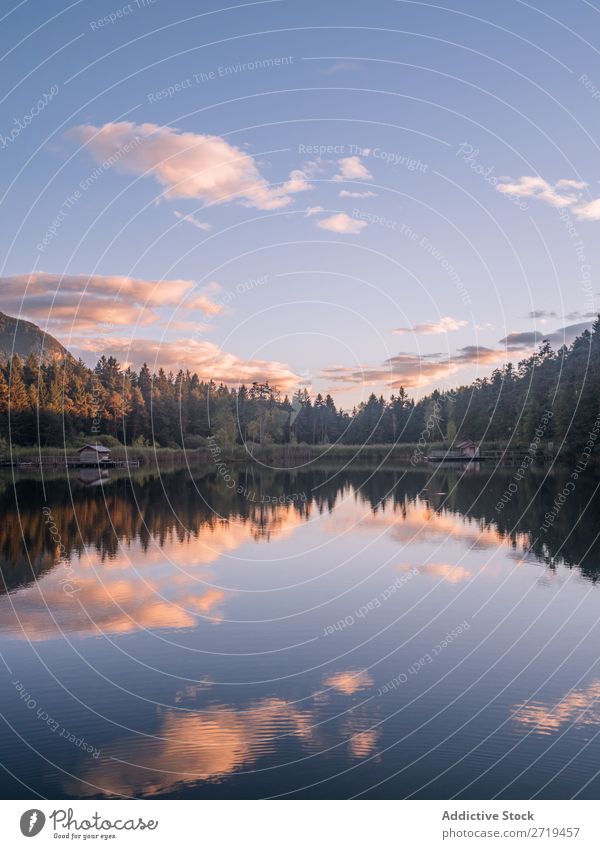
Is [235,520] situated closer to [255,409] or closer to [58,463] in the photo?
[58,463]

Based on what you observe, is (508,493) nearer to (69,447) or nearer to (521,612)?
(521,612)

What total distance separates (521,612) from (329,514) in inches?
1173

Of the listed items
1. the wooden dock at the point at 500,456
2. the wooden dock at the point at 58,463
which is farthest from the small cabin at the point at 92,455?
the wooden dock at the point at 500,456

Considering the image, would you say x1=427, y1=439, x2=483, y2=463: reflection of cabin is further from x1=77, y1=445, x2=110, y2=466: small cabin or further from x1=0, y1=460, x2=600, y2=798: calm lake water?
x1=0, y1=460, x2=600, y2=798: calm lake water

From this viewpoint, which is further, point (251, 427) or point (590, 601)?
point (251, 427)

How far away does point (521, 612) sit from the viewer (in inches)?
957

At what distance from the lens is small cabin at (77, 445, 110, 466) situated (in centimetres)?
11894

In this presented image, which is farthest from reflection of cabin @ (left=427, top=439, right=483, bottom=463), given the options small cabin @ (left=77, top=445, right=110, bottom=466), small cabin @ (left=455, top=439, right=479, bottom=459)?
small cabin @ (left=77, top=445, right=110, bottom=466)

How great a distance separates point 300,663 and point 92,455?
105740mm

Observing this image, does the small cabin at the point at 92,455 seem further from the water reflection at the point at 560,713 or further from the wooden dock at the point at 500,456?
the water reflection at the point at 560,713

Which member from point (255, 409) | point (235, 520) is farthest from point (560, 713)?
point (255, 409)

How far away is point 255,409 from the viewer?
185 meters

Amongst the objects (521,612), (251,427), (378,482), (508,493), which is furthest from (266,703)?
(251,427)

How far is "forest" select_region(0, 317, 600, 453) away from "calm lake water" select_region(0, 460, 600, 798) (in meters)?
67.1
